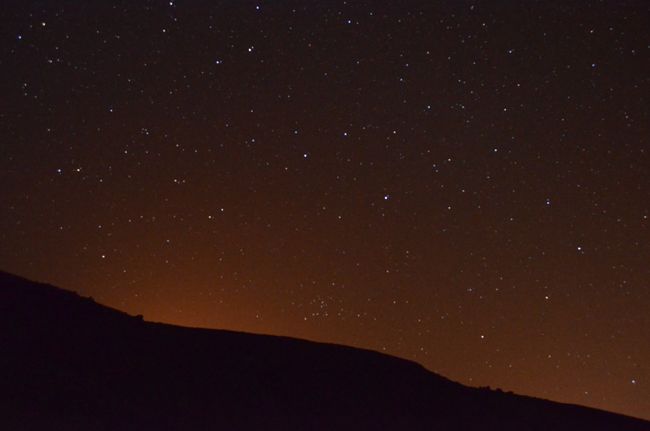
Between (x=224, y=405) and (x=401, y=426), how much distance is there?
194cm

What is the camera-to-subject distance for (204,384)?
8.91 m

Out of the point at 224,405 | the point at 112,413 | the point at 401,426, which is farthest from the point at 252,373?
the point at 112,413

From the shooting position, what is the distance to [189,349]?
33.2 ft

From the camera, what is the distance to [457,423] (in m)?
9.33

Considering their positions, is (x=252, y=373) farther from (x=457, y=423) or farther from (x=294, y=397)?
(x=457, y=423)

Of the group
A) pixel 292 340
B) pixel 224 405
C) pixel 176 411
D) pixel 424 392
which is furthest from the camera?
pixel 292 340

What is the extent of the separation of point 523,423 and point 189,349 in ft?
13.9

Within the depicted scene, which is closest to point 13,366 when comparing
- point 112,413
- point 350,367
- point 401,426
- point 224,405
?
point 112,413

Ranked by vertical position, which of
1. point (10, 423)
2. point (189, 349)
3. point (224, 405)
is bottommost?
point (10, 423)

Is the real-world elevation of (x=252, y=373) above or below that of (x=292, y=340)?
below

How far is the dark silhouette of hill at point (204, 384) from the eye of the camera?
7.42 m

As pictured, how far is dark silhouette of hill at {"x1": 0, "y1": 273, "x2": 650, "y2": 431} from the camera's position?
7.42 meters

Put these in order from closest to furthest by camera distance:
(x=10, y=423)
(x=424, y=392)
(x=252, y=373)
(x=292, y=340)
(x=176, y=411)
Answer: (x=10, y=423), (x=176, y=411), (x=252, y=373), (x=424, y=392), (x=292, y=340)

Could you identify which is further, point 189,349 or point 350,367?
point 350,367
